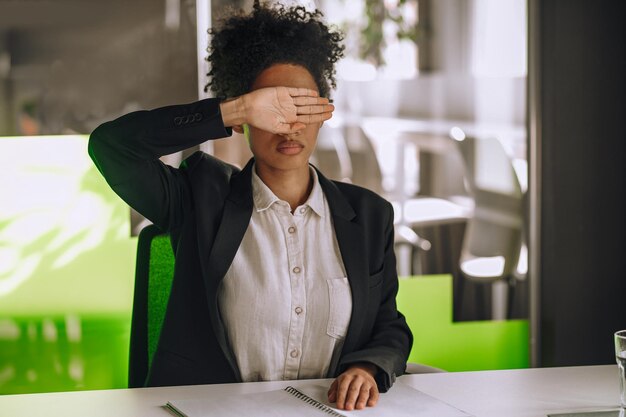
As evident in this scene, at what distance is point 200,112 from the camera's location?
5.86 ft

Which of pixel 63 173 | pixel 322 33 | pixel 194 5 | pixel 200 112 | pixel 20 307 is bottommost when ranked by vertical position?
pixel 20 307

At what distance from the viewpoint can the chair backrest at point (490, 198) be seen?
11.4 feet

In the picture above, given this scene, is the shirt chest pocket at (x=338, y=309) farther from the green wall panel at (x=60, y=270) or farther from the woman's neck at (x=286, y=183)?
the green wall panel at (x=60, y=270)

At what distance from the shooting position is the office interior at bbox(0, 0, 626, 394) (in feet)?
10.3

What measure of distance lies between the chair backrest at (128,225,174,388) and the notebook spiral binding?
1.72 feet

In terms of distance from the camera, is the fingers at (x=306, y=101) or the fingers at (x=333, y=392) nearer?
the fingers at (x=333, y=392)

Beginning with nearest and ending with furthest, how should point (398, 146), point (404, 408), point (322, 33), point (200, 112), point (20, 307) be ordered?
point (404, 408) → point (200, 112) → point (322, 33) → point (20, 307) → point (398, 146)

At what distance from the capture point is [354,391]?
1.46 metres

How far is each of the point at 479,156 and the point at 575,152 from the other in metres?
0.42

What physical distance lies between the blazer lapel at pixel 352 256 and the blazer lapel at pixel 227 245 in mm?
205

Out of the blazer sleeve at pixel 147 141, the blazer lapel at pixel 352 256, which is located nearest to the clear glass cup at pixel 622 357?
the blazer lapel at pixel 352 256

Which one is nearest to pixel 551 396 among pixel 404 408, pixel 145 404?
pixel 404 408

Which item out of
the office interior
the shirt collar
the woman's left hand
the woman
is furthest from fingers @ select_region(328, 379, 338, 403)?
the office interior

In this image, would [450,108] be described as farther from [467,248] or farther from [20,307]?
[20,307]
